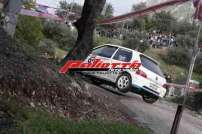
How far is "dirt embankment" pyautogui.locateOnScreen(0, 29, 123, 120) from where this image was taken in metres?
9.11

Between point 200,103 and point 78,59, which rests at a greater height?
point 78,59

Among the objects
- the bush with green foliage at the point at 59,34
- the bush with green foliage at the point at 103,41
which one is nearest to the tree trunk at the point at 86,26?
the bush with green foliage at the point at 59,34

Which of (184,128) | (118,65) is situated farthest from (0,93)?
(118,65)

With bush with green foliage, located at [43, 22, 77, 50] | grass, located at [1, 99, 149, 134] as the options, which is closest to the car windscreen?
grass, located at [1, 99, 149, 134]

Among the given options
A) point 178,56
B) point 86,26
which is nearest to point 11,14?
point 86,26

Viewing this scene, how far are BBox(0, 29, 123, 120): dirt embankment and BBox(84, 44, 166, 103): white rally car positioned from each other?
849 centimetres

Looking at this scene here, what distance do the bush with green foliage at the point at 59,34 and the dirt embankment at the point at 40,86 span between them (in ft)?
107

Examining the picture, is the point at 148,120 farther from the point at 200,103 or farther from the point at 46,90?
the point at 200,103

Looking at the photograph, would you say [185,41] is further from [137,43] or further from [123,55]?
[123,55]

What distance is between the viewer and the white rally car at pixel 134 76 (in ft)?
65.5

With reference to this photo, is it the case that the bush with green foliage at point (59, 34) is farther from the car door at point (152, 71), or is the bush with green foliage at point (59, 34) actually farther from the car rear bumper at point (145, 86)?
the car rear bumper at point (145, 86)

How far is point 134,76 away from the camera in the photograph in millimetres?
19875

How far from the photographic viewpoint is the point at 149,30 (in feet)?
204

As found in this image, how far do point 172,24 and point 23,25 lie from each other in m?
36.0
